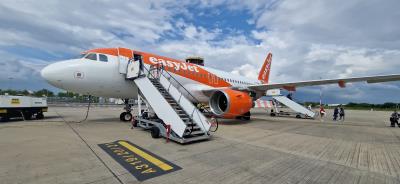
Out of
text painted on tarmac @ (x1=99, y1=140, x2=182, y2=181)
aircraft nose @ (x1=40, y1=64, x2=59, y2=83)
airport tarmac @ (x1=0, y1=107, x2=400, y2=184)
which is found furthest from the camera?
aircraft nose @ (x1=40, y1=64, x2=59, y2=83)

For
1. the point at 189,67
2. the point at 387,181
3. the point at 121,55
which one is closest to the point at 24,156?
the point at 121,55

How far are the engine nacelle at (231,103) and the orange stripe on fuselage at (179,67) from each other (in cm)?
246

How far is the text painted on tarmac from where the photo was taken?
387 cm

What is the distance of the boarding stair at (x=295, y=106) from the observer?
64.5 feet

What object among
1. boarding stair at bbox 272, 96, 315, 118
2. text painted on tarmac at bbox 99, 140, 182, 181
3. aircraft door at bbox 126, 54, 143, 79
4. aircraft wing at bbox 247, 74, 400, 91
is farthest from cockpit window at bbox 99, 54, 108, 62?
boarding stair at bbox 272, 96, 315, 118

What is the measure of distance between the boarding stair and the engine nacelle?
36.3 ft

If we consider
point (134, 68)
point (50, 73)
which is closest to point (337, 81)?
point (134, 68)

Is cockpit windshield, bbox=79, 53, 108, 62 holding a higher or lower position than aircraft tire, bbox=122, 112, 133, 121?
higher

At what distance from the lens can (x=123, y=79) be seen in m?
10.2

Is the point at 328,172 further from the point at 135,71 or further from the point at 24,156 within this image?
the point at 135,71

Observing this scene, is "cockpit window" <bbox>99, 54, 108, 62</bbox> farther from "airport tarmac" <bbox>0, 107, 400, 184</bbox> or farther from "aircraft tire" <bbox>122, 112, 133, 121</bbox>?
"airport tarmac" <bbox>0, 107, 400, 184</bbox>

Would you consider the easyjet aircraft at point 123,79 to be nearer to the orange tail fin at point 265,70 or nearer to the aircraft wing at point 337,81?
the aircraft wing at point 337,81

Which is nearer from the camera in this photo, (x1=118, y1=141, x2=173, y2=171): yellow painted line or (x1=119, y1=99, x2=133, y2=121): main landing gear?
(x1=118, y1=141, x2=173, y2=171): yellow painted line

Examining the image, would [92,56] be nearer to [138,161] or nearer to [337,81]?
[138,161]
